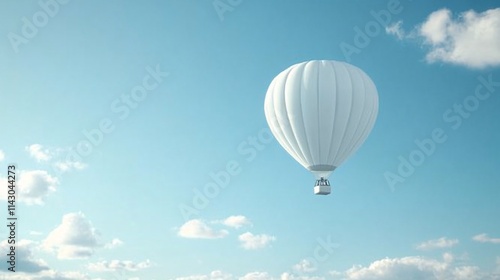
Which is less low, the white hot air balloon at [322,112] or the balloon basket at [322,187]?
the white hot air balloon at [322,112]

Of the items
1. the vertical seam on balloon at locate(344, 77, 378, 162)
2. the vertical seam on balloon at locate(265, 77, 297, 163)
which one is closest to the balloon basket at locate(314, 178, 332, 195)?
the vertical seam on balloon at locate(265, 77, 297, 163)

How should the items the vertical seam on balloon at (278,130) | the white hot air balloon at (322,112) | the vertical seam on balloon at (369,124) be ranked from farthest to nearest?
the vertical seam on balloon at (278,130)
the vertical seam on balloon at (369,124)
the white hot air balloon at (322,112)

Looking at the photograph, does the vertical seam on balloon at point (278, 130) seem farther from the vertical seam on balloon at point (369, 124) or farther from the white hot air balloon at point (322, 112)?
the vertical seam on balloon at point (369, 124)

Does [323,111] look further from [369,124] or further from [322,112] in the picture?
[369,124]

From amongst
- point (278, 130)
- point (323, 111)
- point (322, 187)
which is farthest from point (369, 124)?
point (278, 130)

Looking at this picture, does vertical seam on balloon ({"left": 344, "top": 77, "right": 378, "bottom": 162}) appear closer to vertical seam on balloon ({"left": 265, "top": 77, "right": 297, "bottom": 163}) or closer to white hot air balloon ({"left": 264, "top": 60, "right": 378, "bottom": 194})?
white hot air balloon ({"left": 264, "top": 60, "right": 378, "bottom": 194})

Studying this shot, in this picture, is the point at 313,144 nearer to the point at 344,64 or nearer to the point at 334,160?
the point at 334,160

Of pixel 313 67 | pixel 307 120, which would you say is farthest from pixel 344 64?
pixel 307 120

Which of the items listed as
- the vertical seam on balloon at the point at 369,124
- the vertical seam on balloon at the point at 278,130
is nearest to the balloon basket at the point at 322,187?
the vertical seam on balloon at the point at 278,130
